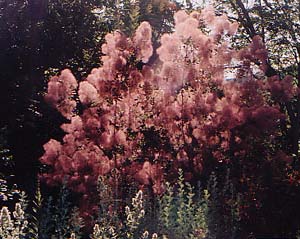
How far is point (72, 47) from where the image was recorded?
1166 centimetres

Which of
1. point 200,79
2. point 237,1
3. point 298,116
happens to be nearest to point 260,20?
point 237,1

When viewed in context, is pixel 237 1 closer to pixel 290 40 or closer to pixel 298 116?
pixel 290 40

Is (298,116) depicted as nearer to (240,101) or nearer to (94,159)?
(240,101)

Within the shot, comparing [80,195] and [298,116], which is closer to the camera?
[80,195]

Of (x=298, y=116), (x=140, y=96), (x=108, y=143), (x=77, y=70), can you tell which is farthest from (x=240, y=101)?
(x=298, y=116)

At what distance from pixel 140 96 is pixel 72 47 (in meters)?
3.49

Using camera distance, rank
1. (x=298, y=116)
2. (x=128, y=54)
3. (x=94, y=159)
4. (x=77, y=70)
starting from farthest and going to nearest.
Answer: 1. (x=298, y=116)
2. (x=77, y=70)
3. (x=128, y=54)
4. (x=94, y=159)

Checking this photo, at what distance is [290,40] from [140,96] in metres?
8.37

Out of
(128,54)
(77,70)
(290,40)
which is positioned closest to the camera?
(128,54)

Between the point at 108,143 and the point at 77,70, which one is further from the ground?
the point at 77,70

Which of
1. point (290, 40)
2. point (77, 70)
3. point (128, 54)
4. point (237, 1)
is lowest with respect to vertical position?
point (128, 54)

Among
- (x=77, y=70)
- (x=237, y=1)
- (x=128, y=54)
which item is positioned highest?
(x=237, y=1)

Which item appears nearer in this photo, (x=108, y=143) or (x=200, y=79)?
(x=108, y=143)

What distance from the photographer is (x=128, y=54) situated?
868cm
